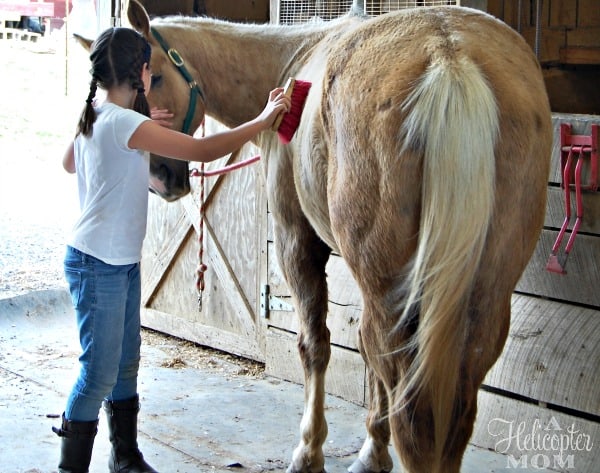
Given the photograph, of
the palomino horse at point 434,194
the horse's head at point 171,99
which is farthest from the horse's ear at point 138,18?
the palomino horse at point 434,194

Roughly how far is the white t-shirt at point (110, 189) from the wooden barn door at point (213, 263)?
179 centimetres

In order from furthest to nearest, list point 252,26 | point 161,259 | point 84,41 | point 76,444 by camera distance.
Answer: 1. point 161,259
2. point 252,26
3. point 84,41
4. point 76,444

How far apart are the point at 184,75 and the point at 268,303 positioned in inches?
61.1

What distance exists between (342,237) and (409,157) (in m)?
0.30

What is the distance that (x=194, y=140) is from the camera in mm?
2475

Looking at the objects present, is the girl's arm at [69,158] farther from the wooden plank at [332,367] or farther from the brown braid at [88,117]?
the wooden plank at [332,367]

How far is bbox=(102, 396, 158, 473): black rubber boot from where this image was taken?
284 cm

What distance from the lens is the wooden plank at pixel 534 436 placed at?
9.40ft

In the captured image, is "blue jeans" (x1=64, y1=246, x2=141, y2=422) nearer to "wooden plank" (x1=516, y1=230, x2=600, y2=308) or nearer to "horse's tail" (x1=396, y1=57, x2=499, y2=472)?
"horse's tail" (x1=396, y1=57, x2=499, y2=472)

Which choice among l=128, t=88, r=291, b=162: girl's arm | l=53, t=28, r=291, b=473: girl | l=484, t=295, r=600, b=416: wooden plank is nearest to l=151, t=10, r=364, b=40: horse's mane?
l=53, t=28, r=291, b=473: girl

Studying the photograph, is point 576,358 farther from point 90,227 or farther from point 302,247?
point 90,227

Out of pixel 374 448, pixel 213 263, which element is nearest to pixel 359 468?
pixel 374 448

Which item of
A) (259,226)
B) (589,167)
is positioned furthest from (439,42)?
(259,226)

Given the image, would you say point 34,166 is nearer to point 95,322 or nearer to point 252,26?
point 252,26
